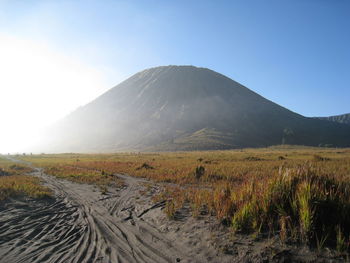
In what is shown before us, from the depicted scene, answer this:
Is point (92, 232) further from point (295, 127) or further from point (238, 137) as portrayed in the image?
point (295, 127)

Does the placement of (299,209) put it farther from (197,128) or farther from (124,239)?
(197,128)

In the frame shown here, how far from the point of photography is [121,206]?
908 cm

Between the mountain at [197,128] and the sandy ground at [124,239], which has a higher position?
the mountain at [197,128]

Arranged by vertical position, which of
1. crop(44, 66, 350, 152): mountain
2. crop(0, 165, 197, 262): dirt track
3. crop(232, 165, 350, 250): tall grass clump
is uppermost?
crop(44, 66, 350, 152): mountain

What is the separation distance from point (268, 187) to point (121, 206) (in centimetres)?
671

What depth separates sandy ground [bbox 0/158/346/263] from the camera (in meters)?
4.37

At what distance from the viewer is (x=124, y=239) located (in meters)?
5.59

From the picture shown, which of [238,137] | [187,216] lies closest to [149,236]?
[187,216]

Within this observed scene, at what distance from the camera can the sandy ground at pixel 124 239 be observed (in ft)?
14.3

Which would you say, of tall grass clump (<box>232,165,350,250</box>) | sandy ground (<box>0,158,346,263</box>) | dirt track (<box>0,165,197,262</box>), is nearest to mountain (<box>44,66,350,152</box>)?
dirt track (<box>0,165,197,262</box>)

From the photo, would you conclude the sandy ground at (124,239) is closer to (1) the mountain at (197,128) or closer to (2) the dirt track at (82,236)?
(2) the dirt track at (82,236)

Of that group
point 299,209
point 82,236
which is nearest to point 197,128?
point 82,236

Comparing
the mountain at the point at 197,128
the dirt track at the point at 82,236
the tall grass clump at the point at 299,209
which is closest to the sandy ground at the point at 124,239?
the dirt track at the point at 82,236

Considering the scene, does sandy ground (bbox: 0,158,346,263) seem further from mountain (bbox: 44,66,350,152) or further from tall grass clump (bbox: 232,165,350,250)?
mountain (bbox: 44,66,350,152)
